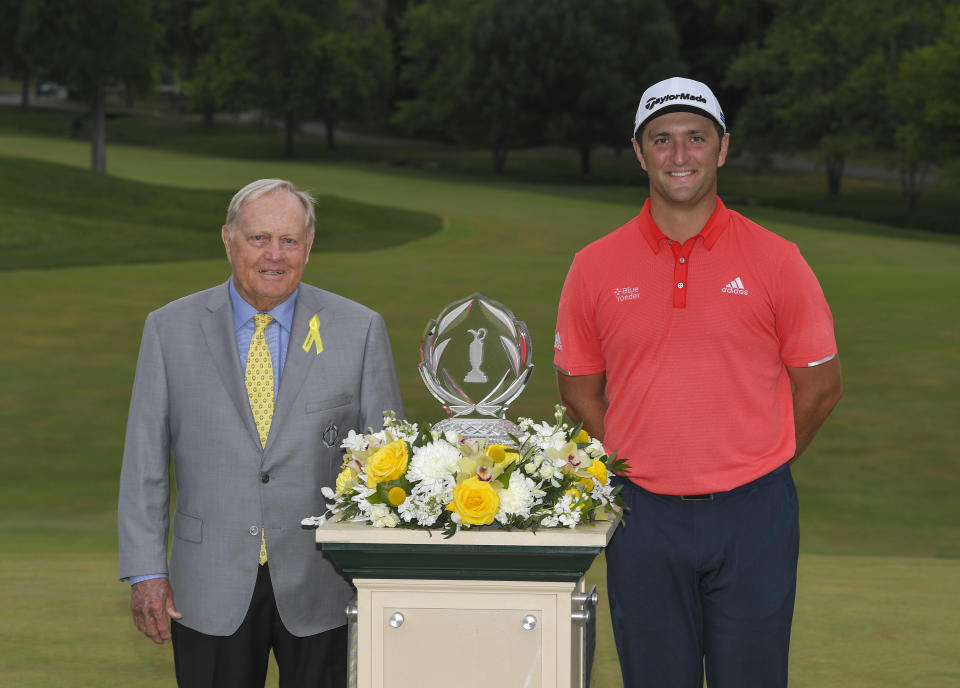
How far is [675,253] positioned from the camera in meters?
3.61

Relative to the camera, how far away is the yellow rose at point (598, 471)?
316 cm

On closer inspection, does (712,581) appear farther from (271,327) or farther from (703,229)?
(271,327)

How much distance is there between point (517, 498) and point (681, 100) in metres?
1.24

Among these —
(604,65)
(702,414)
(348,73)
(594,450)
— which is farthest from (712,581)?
(348,73)

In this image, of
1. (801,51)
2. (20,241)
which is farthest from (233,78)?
(20,241)

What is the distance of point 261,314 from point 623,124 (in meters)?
52.3

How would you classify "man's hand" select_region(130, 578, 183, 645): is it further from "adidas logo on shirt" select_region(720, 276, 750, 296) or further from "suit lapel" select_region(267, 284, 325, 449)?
"adidas logo on shirt" select_region(720, 276, 750, 296)

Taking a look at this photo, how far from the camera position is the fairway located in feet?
18.8

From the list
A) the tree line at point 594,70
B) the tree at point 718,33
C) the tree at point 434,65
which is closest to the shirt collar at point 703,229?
the tree line at point 594,70

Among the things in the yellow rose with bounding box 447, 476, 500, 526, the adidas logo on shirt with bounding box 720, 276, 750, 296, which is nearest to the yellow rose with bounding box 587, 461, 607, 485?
the yellow rose with bounding box 447, 476, 500, 526

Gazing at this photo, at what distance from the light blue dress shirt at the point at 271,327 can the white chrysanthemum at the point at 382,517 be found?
699 mm

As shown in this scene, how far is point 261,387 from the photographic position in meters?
3.61

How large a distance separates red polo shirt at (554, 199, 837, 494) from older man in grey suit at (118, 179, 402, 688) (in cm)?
68

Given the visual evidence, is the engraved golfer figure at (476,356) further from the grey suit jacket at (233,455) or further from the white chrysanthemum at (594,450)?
the white chrysanthemum at (594,450)
